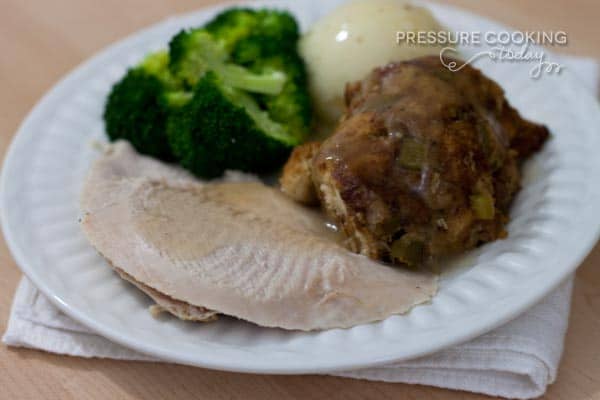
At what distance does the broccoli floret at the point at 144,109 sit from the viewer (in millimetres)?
2699

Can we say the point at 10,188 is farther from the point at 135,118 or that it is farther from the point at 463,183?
the point at 463,183

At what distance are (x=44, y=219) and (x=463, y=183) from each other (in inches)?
58.1

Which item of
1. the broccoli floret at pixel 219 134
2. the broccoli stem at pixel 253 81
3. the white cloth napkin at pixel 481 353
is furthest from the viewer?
the broccoli stem at pixel 253 81

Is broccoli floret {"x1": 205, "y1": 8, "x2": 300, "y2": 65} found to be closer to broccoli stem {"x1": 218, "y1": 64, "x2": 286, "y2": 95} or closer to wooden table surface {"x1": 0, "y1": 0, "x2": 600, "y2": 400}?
broccoli stem {"x1": 218, "y1": 64, "x2": 286, "y2": 95}

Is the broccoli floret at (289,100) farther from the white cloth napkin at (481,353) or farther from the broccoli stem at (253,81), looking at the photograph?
the white cloth napkin at (481,353)

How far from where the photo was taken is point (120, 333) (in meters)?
1.78

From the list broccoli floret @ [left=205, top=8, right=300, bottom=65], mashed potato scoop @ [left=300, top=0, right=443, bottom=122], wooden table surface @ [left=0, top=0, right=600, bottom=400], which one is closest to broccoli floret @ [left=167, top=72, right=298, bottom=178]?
broccoli floret @ [left=205, top=8, right=300, bottom=65]

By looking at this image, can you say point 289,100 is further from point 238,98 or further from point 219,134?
point 219,134

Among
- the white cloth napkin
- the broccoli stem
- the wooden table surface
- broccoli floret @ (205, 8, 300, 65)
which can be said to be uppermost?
broccoli floret @ (205, 8, 300, 65)

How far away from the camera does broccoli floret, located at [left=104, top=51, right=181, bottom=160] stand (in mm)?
2699

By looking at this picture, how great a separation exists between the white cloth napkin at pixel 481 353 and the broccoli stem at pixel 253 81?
47.4 inches

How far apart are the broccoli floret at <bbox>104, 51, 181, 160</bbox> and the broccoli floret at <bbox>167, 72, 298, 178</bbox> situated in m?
0.07

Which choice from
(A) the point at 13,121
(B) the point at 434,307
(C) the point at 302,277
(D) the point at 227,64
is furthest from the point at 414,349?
(A) the point at 13,121

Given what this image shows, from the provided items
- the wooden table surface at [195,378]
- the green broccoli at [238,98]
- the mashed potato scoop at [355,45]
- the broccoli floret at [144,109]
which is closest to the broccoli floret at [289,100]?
the green broccoli at [238,98]
